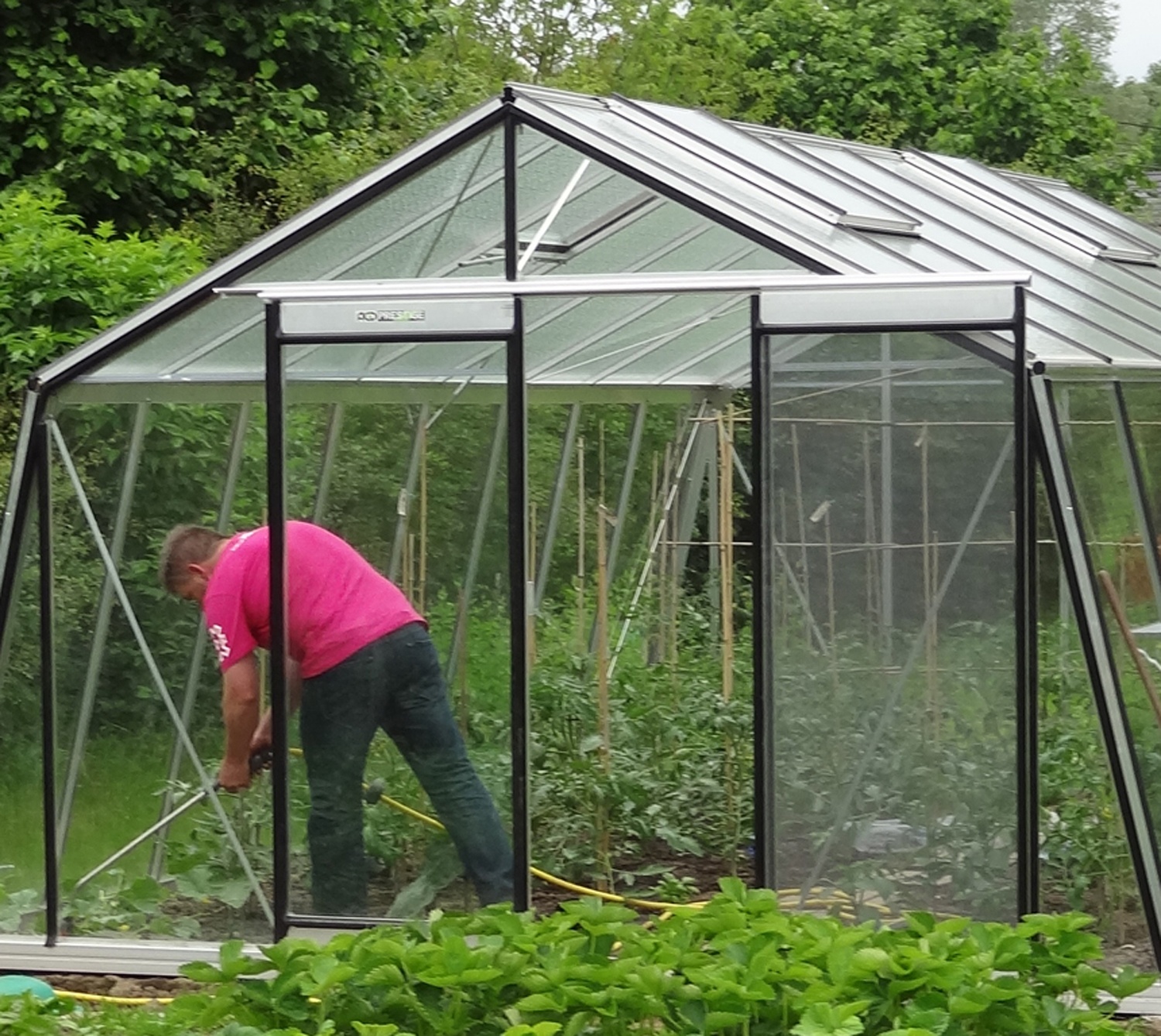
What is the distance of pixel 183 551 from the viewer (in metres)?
6.73

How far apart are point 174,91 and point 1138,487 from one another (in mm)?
8742

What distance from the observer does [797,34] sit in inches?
1004

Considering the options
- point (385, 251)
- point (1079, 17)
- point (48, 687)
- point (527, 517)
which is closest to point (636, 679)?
point (527, 517)

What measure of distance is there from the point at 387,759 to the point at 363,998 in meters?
2.63

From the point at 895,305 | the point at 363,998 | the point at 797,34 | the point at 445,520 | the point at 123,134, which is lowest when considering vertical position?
the point at 363,998

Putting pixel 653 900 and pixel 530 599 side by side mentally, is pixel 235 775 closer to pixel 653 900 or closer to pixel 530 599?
pixel 530 599

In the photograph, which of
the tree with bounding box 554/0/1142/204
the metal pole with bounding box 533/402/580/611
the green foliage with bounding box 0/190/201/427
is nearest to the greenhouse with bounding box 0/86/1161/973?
the green foliage with bounding box 0/190/201/427

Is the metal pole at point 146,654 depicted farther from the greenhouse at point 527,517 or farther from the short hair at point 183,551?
the short hair at point 183,551

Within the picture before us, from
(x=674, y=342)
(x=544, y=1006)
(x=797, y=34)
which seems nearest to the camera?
(x=544, y=1006)

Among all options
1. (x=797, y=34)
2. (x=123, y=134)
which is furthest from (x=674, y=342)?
(x=797, y=34)

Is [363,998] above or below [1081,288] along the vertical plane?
below

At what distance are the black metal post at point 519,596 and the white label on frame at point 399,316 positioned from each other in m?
0.09

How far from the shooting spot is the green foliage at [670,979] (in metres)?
3.82

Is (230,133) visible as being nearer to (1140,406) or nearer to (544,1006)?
(1140,406)
